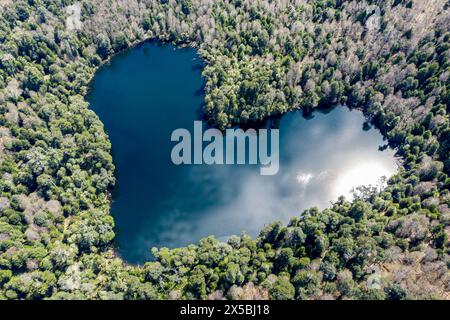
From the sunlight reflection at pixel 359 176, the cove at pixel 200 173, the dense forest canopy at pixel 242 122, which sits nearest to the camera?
the dense forest canopy at pixel 242 122

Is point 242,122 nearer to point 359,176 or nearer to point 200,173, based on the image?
point 200,173

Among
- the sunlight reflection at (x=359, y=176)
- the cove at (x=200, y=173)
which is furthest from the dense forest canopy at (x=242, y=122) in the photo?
the sunlight reflection at (x=359, y=176)

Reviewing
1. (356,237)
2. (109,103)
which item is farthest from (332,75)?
(109,103)

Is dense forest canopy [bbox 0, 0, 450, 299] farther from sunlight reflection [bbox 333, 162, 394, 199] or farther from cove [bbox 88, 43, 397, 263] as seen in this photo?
sunlight reflection [bbox 333, 162, 394, 199]

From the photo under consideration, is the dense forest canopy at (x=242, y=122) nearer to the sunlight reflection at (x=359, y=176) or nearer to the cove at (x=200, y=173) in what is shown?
the cove at (x=200, y=173)

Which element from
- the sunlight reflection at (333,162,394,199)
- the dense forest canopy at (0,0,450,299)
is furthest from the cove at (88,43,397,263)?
the dense forest canopy at (0,0,450,299)
